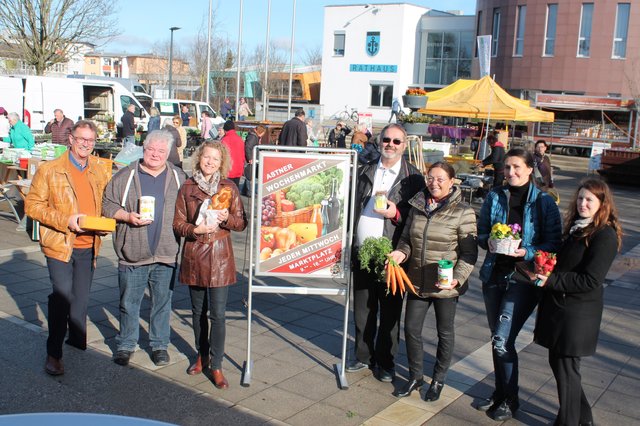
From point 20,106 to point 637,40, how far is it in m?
30.8

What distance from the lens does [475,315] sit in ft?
24.7

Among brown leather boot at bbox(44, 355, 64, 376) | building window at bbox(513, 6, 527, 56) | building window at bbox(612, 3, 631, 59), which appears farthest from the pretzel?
building window at bbox(513, 6, 527, 56)

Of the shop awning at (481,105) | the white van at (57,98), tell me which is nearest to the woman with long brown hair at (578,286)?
the shop awning at (481,105)

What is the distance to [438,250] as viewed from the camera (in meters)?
4.93

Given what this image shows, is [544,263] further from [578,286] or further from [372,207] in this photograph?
[372,207]

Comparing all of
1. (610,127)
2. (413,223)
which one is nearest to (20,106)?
(413,223)

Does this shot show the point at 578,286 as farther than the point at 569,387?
No

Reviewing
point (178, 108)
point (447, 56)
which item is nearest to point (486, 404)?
point (178, 108)

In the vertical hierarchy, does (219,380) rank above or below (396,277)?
below

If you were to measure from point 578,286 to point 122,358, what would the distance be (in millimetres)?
3572

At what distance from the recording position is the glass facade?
50.9m

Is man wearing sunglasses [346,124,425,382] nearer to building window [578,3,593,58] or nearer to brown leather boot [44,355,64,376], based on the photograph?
brown leather boot [44,355,64,376]

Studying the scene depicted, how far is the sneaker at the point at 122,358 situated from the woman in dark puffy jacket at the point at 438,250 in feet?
7.56

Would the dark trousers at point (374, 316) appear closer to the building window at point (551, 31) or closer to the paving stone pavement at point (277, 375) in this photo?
the paving stone pavement at point (277, 375)
